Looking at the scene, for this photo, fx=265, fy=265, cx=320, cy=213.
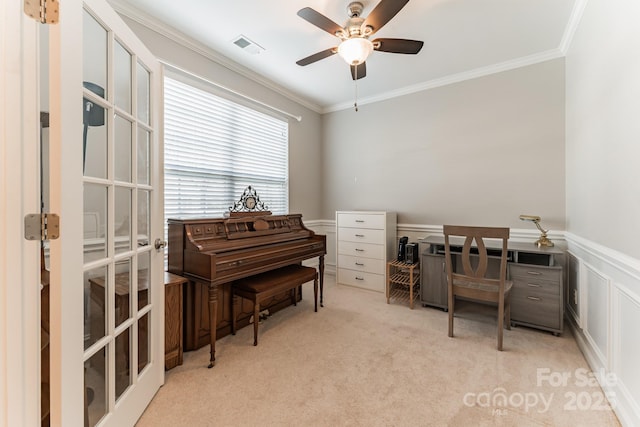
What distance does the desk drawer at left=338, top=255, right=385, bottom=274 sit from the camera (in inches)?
140

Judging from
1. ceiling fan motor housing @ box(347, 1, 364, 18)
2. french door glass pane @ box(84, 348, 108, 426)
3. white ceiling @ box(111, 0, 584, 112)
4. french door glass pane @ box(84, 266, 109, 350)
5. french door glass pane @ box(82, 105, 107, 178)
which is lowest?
french door glass pane @ box(84, 348, 108, 426)

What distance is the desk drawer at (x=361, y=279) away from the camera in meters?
3.56

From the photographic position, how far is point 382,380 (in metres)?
1.79

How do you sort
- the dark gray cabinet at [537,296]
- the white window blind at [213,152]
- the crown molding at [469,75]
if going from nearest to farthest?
1. the dark gray cabinet at [537,296]
2. the white window blind at [213,152]
3. the crown molding at [469,75]

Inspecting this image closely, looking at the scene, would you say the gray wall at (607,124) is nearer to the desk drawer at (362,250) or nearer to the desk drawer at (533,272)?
the desk drawer at (533,272)

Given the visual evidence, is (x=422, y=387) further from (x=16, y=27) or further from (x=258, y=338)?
(x=16, y=27)

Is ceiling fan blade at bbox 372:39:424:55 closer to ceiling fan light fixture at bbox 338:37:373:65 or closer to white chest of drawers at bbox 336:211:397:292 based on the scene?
ceiling fan light fixture at bbox 338:37:373:65

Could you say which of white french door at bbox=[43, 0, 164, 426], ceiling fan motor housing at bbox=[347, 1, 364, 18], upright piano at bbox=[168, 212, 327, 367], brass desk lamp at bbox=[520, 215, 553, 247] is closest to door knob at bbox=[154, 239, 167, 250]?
white french door at bbox=[43, 0, 164, 426]

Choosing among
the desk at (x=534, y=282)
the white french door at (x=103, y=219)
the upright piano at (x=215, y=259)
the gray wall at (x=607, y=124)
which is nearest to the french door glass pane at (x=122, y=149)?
the white french door at (x=103, y=219)

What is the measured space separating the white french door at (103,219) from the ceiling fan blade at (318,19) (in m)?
1.02

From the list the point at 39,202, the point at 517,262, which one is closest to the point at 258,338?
the point at 39,202

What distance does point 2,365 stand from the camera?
838 mm

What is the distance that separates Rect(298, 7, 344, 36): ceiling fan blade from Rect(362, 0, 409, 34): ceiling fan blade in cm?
22

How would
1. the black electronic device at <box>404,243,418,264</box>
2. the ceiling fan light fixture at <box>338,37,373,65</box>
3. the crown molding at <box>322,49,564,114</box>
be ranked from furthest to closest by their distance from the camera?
1. the black electronic device at <box>404,243,418,264</box>
2. the crown molding at <box>322,49,564,114</box>
3. the ceiling fan light fixture at <box>338,37,373,65</box>
